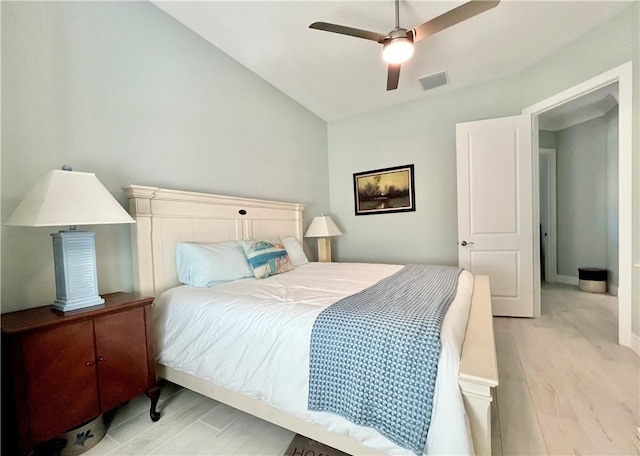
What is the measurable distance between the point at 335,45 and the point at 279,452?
10.1 ft

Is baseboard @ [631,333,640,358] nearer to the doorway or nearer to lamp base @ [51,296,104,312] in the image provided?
the doorway

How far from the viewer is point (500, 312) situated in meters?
3.03

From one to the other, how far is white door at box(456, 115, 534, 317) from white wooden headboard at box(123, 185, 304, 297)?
7.93 feet

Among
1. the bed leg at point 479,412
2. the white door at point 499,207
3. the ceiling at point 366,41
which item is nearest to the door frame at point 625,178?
the ceiling at point 366,41

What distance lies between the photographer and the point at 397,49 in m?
1.92

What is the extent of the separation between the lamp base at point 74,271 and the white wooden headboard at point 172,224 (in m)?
0.36

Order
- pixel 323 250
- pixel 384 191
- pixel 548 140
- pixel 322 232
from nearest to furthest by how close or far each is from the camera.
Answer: pixel 322 232 < pixel 323 250 < pixel 384 191 < pixel 548 140

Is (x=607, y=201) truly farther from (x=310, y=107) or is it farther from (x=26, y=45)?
(x=26, y=45)

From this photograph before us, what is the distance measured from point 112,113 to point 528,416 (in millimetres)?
3144

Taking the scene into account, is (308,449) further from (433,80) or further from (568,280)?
(568,280)

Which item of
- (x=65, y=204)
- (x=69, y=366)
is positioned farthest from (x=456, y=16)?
(x=69, y=366)

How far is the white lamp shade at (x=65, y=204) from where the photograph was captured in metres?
1.18

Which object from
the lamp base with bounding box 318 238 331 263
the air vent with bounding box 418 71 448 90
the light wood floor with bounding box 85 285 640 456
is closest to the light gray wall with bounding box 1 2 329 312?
the light wood floor with bounding box 85 285 640 456

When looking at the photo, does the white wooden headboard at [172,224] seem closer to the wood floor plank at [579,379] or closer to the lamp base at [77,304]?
the lamp base at [77,304]
